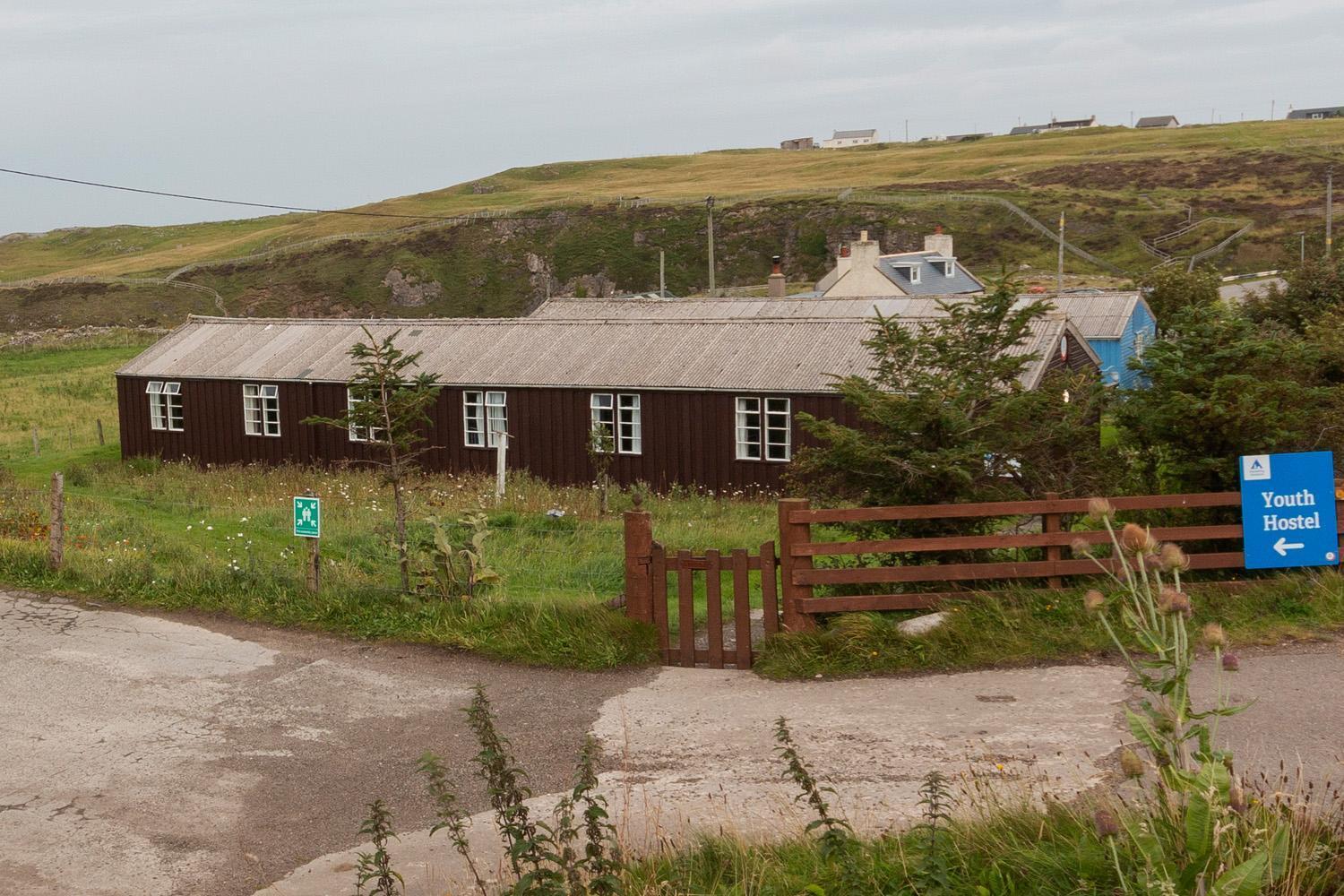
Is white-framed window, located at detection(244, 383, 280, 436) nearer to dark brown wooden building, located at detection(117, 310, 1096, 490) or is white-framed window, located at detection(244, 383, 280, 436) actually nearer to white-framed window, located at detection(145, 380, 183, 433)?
dark brown wooden building, located at detection(117, 310, 1096, 490)

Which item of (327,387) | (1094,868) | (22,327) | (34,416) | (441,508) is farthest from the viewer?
(22,327)

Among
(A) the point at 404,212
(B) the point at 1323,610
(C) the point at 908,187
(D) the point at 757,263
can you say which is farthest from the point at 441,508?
(A) the point at 404,212

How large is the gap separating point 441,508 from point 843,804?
46.8 ft

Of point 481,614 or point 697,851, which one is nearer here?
point 697,851

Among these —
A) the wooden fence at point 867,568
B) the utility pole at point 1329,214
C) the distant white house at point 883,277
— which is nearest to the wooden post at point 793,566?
the wooden fence at point 867,568

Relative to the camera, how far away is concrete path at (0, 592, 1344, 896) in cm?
748

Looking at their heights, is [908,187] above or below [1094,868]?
above

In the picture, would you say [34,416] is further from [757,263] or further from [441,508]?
[757,263]

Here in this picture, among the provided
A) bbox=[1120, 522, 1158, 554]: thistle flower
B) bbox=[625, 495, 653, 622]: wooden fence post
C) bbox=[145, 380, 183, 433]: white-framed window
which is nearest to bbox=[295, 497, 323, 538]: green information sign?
bbox=[625, 495, 653, 622]: wooden fence post

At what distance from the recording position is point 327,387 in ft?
93.3

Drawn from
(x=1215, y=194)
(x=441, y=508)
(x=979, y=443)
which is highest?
(x=1215, y=194)

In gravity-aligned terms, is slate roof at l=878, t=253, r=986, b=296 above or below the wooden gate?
above

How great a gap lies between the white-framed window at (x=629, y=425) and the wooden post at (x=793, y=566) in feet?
47.5

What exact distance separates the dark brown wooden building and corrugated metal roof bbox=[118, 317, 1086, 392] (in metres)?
0.04
